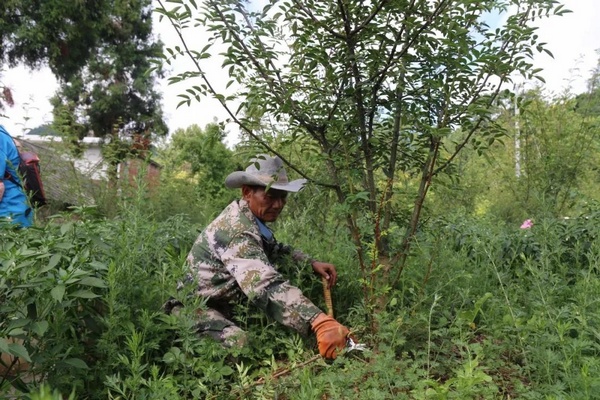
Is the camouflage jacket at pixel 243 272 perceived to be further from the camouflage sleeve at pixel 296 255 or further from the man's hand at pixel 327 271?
the man's hand at pixel 327 271

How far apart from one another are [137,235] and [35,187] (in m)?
1.53

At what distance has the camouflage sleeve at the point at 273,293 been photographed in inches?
94.1

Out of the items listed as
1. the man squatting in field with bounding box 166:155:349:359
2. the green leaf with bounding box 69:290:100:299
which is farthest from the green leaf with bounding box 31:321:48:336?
the man squatting in field with bounding box 166:155:349:359

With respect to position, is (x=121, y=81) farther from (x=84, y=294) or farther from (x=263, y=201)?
(x=84, y=294)

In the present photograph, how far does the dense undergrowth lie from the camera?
1.83m

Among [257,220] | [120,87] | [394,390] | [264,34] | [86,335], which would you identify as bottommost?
[394,390]

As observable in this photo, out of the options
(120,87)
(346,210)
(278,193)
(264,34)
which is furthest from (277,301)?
(120,87)

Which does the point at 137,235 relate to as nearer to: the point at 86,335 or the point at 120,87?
the point at 86,335

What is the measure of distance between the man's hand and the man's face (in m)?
0.37

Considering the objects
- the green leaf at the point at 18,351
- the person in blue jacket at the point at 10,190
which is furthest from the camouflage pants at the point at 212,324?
the person in blue jacket at the point at 10,190

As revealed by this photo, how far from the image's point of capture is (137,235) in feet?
8.22

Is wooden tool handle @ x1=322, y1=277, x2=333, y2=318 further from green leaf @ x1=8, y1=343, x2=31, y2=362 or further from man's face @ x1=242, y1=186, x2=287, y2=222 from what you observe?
green leaf @ x1=8, y1=343, x2=31, y2=362

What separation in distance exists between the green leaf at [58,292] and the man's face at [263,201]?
128cm

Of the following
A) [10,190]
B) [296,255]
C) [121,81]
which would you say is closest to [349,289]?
[296,255]
